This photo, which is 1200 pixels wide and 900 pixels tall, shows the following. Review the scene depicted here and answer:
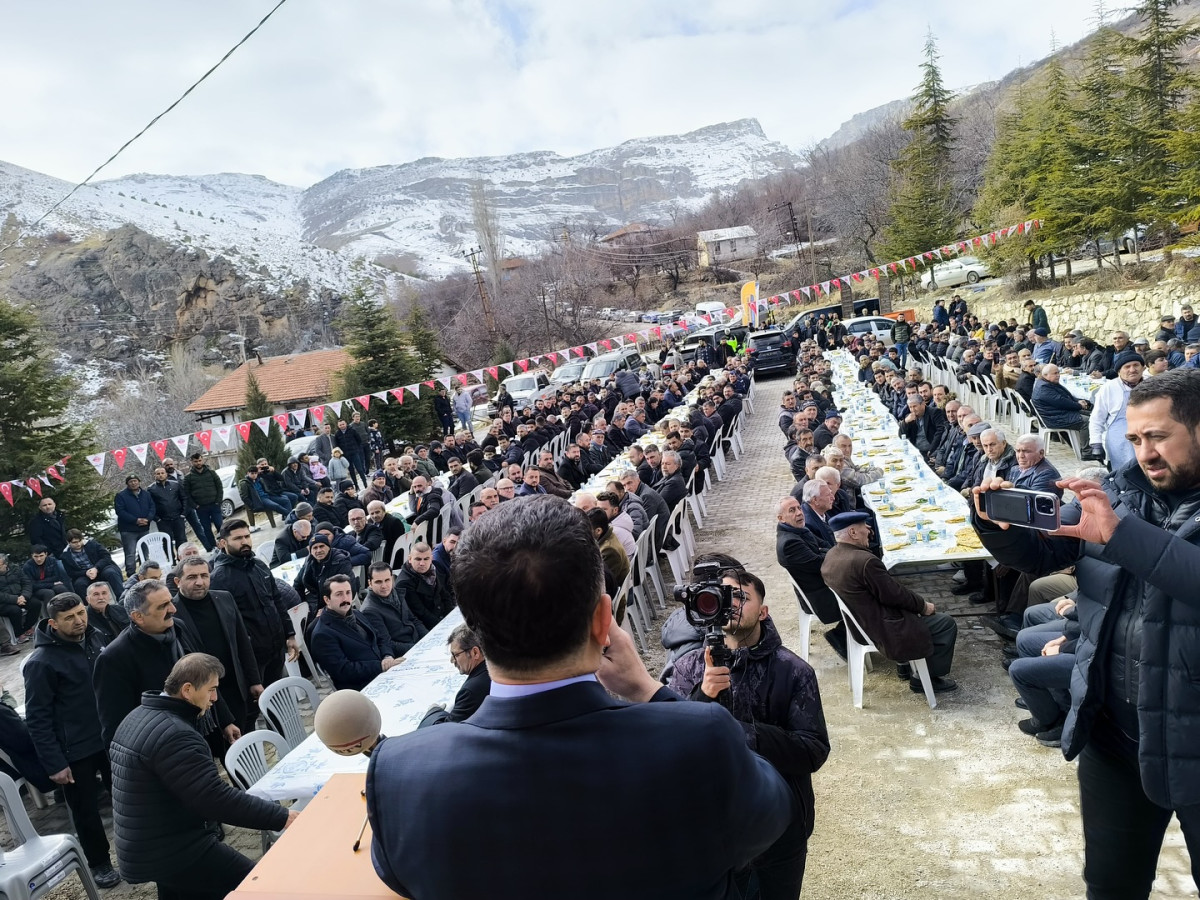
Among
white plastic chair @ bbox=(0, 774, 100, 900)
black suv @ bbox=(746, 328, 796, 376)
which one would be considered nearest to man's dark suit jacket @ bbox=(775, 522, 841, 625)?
white plastic chair @ bbox=(0, 774, 100, 900)

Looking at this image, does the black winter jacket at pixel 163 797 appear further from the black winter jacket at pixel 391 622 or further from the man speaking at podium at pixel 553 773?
the man speaking at podium at pixel 553 773

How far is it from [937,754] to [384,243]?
158 meters

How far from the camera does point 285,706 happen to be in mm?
4551

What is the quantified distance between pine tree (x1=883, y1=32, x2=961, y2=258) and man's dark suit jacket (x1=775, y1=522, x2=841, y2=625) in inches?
1230

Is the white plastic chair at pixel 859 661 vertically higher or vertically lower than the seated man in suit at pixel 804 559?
lower

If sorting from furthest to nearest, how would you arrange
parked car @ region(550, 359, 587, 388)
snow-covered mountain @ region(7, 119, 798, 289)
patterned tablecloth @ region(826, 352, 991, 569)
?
snow-covered mountain @ region(7, 119, 798, 289) → parked car @ region(550, 359, 587, 388) → patterned tablecloth @ region(826, 352, 991, 569)

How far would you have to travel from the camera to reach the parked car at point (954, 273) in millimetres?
32406

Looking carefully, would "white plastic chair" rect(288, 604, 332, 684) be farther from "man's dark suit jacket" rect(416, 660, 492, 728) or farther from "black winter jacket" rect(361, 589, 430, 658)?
"man's dark suit jacket" rect(416, 660, 492, 728)

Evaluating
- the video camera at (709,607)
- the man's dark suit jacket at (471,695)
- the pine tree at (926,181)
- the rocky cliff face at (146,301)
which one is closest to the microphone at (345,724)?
the video camera at (709,607)

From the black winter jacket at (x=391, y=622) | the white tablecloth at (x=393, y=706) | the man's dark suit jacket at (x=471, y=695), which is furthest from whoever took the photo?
the black winter jacket at (x=391, y=622)

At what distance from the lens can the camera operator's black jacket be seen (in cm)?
223

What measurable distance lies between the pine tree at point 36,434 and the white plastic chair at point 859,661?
13.6 meters

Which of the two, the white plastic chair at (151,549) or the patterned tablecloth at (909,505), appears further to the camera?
the white plastic chair at (151,549)

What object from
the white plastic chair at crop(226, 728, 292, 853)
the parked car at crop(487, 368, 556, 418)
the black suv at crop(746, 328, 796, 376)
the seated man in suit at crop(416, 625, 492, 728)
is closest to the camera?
the seated man in suit at crop(416, 625, 492, 728)
